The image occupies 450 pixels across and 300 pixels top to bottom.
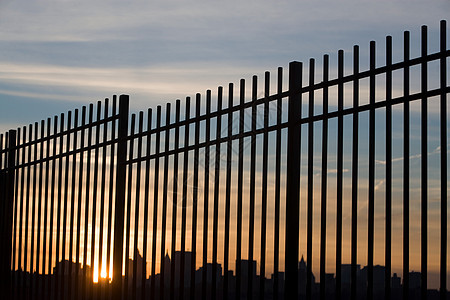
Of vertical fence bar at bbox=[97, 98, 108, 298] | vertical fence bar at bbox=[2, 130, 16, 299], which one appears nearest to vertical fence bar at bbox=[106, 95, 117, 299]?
vertical fence bar at bbox=[97, 98, 108, 298]

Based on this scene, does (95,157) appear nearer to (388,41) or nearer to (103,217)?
(103,217)

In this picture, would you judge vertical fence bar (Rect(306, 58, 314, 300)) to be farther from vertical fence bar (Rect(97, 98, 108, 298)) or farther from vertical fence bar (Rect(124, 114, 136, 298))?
vertical fence bar (Rect(97, 98, 108, 298))

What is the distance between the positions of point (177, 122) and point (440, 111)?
3058 millimetres

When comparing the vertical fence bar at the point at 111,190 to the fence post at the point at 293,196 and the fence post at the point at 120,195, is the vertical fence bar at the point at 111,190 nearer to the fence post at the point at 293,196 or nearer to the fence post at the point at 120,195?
the fence post at the point at 120,195

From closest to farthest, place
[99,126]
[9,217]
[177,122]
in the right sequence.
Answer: [177,122] → [99,126] → [9,217]

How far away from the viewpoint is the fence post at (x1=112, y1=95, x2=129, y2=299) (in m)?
7.66

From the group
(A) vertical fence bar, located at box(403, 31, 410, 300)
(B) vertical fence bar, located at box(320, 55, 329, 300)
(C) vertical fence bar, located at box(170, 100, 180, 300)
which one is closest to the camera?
(A) vertical fence bar, located at box(403, 31, 410, 300)

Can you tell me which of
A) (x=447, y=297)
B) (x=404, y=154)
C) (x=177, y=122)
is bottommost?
(x=447, y=297)

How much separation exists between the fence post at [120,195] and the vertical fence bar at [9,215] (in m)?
3.02

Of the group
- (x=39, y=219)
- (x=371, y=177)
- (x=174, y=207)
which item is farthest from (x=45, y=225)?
(x=371, y=177)

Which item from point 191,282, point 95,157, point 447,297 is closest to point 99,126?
point 95,157

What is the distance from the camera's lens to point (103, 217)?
7.96 meters

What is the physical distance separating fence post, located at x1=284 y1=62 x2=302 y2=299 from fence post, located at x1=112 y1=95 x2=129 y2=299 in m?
2.68

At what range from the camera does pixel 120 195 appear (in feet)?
25.4
